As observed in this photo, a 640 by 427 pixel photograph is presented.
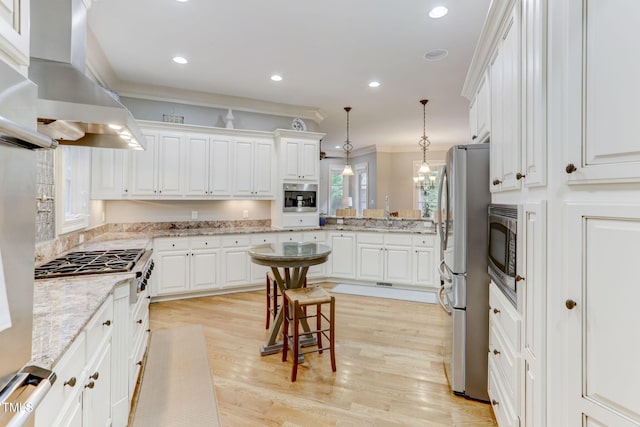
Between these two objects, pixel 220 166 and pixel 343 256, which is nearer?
pixel 220 166

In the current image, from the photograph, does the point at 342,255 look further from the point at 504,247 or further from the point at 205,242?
the point at 504,247

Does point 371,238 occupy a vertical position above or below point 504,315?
above

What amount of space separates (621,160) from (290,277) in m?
2.39

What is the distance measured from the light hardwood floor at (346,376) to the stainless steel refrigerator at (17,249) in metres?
1.49

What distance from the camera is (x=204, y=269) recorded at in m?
4.13

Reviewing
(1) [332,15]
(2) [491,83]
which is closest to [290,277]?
(2) [491,83]

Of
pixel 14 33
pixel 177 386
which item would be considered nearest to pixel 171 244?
pixel 177 386

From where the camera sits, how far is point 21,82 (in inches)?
26.6

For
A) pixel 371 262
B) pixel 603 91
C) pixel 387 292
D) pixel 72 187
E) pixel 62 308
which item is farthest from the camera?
pixel 371 262

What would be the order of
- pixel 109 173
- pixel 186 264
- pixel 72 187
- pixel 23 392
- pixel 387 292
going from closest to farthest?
pixel 23 392
pixel 72 187
pixel 109 173
pixel 186 264
pixel 387 292

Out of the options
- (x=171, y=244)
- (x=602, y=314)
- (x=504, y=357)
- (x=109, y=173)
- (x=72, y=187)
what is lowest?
(x=504, y=357)

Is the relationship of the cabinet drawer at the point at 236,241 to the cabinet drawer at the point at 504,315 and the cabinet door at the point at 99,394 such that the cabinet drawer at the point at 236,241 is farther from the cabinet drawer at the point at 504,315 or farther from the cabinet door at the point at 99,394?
the cabinet drawer at the point at 504,315

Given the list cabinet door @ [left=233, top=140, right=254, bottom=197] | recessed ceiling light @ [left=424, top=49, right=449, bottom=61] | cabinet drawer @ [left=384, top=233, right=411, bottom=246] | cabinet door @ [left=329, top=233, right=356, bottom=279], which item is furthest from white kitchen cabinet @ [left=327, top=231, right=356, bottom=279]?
recessed ceiling light @ [left=424, top=49, right=449, bottom=61]

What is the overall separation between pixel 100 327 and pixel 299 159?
12.4ft
